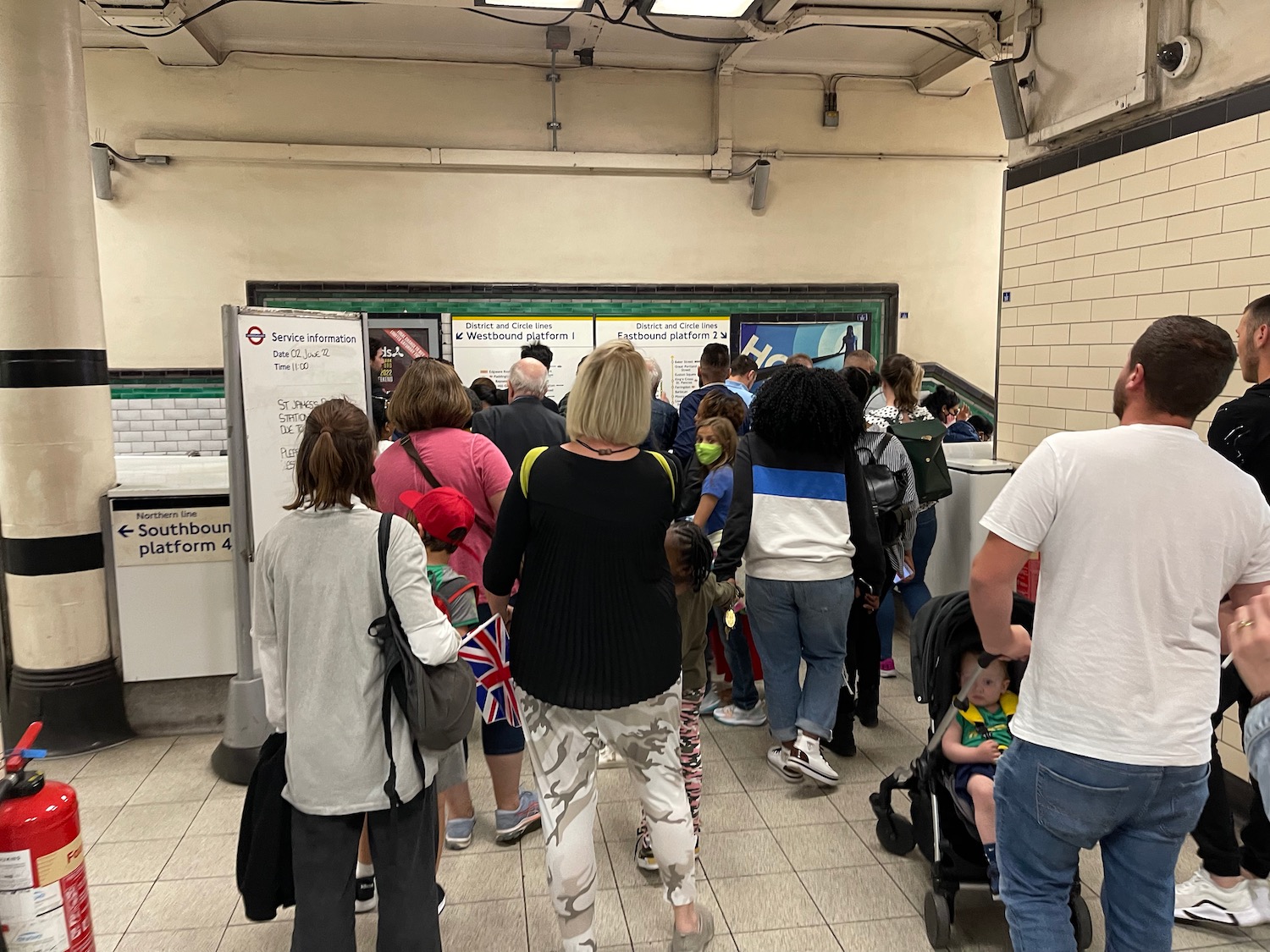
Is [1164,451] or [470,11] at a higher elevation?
[470,11]

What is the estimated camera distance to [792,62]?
749cm

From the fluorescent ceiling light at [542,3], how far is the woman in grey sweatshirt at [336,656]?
4011 mm

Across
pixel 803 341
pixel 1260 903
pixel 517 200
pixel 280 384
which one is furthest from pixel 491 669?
pixel 803 341

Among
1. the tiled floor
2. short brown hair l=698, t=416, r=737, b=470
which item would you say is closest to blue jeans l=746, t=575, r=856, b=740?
the tiled floor

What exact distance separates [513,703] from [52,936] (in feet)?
3.82

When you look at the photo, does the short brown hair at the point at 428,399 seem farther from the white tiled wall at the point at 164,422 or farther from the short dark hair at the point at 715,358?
the white tiled wall at the point at 164,422

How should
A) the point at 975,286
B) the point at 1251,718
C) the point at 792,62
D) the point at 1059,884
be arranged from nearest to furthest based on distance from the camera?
the point at 1251,718 < the point at 1059,884 < the point at 792,62 < the point at 975,286

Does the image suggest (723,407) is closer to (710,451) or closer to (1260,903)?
(710,451)

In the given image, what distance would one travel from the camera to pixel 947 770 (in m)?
2.55

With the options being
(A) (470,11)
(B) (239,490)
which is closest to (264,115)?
(A) (470,11)

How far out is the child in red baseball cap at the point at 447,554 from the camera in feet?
7.70

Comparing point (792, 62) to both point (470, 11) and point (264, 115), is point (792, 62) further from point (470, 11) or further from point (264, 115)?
point (264, 115)

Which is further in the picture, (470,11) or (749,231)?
(749,231)

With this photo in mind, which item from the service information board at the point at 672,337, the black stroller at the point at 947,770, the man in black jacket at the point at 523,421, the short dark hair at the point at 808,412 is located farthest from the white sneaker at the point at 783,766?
the service information board at the point at 672,337
